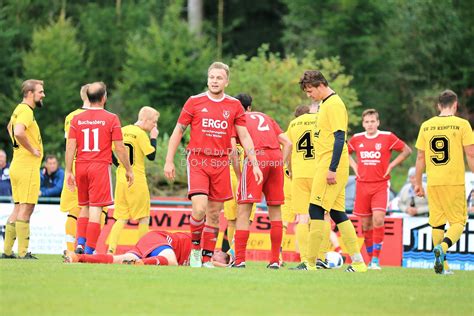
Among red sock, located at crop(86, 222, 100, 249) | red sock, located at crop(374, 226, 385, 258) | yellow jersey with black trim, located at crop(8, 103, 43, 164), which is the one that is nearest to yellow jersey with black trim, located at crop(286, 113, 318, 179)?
red sock, located at crop(374, 226, 385, 258)

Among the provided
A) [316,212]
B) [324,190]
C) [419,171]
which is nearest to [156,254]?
[316,212]

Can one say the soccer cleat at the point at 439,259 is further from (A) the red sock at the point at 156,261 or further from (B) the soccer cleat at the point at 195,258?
(A) the red sock at the point at 156,261

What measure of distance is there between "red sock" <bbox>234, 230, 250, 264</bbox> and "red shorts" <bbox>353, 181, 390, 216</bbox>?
368 cm

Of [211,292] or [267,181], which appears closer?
[211,292]

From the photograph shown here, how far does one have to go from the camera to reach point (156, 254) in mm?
14172

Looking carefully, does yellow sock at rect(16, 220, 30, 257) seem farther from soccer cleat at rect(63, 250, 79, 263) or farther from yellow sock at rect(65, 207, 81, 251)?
soccer cleat at rect(63, 250, 79, 263)

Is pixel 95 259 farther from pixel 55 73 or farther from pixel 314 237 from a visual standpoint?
pixel 55 73

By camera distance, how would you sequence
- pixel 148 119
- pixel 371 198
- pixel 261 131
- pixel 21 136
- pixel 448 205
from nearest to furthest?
pixel 448 205 → pixel 261 131 → pixel 21 136 → pixel 148 119 → pixel 371 198

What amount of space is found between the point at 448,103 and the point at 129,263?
4.86 m

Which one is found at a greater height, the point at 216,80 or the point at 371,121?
the point at 216,80

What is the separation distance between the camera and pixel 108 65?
5053cm

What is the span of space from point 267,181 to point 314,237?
1.46 meters

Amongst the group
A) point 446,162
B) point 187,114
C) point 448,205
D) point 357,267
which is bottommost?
point 357,267

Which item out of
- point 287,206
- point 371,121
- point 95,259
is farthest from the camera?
point 287,206
